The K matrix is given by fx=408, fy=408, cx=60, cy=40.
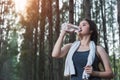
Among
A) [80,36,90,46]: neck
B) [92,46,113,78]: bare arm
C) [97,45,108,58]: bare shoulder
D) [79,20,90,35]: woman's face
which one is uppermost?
[79,20,90,35]: woman's face

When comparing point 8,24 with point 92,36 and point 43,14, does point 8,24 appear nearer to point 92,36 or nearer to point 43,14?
point 43,14

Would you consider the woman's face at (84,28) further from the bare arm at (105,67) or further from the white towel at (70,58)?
the bare arm at (105,67)

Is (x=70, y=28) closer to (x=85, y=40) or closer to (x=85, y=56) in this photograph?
(x=85, y=40)

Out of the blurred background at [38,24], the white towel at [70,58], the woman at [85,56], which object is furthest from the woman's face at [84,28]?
the blurred background at [38,24]

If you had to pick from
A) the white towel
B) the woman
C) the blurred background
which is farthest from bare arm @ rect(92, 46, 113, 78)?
the blurred background

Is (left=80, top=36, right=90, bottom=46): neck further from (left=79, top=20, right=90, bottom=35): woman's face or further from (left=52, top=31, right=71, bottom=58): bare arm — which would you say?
(left=52, top=31, right=71, bottom=58): bare arm

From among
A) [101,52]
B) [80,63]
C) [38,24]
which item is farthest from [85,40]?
[38,24]

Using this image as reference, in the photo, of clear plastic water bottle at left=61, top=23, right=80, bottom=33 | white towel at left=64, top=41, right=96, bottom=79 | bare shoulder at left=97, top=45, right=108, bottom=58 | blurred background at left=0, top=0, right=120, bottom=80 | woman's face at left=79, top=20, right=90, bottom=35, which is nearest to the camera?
white towel at left=64, top=41, right=96, bottom=79

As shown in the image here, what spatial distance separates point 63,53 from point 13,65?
7625 centimetres

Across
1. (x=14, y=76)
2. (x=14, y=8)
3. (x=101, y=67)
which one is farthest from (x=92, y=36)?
(x=14, y=76)

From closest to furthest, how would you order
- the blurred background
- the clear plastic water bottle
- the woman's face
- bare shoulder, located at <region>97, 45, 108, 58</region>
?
bare shoulder, located at <region>97, 45, 108, 58</region> < the clear plastic water bottle < the woman's face < the blurred background

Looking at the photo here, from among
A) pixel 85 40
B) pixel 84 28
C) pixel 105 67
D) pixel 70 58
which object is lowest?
pixel 105 67

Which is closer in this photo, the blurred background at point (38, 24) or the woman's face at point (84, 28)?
the woman's face at point (84, 28)

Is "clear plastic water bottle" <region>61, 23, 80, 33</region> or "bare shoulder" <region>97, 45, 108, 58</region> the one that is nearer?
"bare shoulder" <region>97, 45, 108, 58</region>
